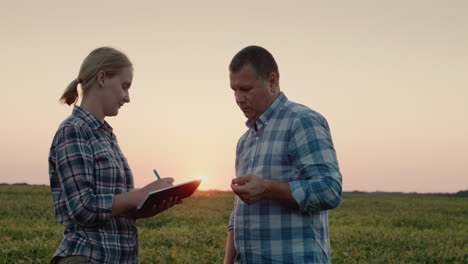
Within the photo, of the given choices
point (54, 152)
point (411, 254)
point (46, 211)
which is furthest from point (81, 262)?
point (46, 211)

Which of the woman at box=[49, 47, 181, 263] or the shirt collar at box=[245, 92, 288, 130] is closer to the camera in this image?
the woman at box=[49, 47, 181, 263]

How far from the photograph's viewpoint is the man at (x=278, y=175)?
9.11ft

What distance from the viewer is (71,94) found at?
3.02 meters

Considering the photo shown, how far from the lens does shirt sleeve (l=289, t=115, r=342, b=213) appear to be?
276 cm

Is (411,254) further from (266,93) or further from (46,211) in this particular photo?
(46,211)

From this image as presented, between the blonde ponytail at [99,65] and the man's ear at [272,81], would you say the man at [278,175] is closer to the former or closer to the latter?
the man's ear at [272,81]

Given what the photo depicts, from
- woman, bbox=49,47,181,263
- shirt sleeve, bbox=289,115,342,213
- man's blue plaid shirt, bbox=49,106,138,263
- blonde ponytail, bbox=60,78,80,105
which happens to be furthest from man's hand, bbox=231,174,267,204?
blonde ponytail, bbox=60,78,80,105

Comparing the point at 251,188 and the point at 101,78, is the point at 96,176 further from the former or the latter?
the point at 251,188

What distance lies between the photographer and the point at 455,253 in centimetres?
1148

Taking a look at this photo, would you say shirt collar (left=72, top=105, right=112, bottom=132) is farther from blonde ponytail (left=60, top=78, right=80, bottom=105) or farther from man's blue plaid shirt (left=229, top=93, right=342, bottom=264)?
man's blue plaid shirt (left=229, top=93, right=342, bottom=264)

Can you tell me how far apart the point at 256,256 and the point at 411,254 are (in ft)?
30.0

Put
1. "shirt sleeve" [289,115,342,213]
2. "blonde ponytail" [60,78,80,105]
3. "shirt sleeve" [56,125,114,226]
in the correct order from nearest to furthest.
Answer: "shirt sleeve" [56,125,114,226] → "shirt sleeve" [289,115,342,213] → "blonde ponytail" [60,78,80,105]

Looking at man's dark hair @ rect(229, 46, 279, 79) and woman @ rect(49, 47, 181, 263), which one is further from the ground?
man's dark hair @ rect(229, 46, 279, 79)

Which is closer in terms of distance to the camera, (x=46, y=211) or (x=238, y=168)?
(x=238, y=168)
